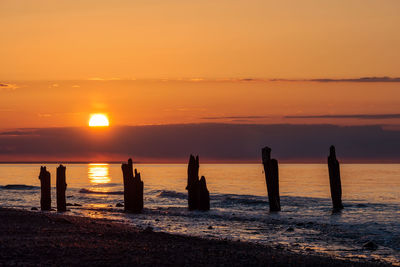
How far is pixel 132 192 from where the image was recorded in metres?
34.9

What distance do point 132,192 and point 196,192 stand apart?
4413 millimetres

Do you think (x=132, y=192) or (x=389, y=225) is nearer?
(x=389, y=225)

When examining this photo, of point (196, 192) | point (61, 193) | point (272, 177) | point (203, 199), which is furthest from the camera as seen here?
point (196, 192)

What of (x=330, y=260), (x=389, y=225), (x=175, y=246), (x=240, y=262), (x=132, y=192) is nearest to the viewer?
(x=240, y=262)

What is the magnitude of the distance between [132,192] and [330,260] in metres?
21.2

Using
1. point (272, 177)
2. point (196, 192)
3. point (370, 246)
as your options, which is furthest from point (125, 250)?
point (272, 177)

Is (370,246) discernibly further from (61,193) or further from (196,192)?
(61,193)

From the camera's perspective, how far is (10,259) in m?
12.7

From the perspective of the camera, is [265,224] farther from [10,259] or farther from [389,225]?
[10,259]

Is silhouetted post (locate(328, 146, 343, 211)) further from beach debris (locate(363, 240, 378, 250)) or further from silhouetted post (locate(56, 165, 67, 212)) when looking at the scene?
beach debris (locate(363, 240, 378, 250))

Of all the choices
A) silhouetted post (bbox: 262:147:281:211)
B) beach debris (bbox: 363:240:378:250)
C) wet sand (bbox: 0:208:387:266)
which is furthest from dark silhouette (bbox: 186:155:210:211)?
beach debris (bbox: 363:240:378:250)

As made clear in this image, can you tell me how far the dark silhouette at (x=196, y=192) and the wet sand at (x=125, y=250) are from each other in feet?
56.1

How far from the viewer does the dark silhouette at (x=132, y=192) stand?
3422 cm

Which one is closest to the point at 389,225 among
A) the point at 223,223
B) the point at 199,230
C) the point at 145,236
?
the point at 223,223
